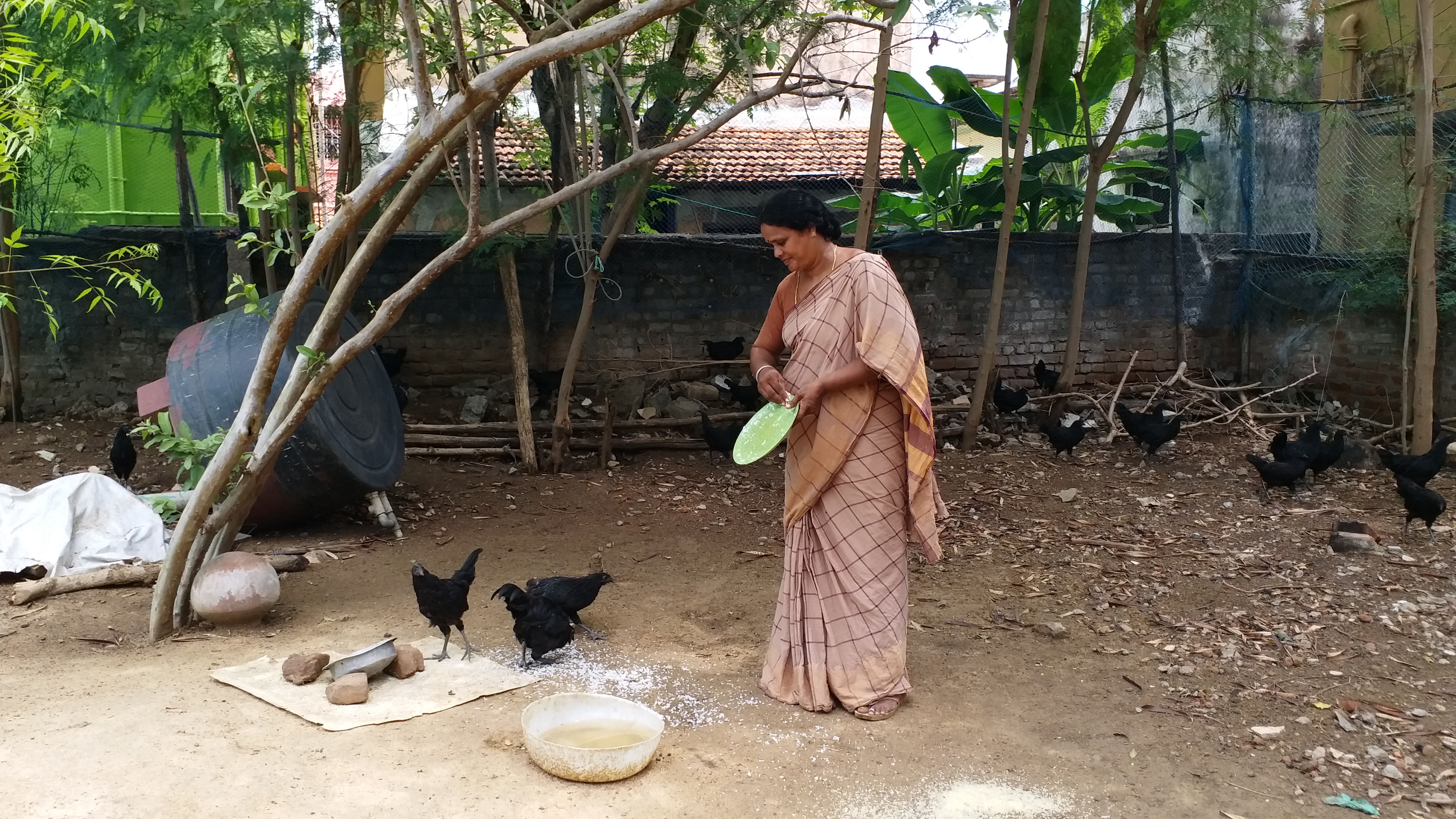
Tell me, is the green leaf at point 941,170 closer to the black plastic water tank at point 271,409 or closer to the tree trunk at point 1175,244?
the tree trunk at point 1175,244

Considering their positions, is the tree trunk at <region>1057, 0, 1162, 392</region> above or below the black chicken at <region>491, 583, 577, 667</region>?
above

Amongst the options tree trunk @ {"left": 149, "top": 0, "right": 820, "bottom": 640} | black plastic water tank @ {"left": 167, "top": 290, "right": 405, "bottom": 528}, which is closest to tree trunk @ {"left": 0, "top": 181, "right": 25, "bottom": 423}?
black plastic water tank @ {"left": 167, "top": 290, "right": 405, "bottom": 528}

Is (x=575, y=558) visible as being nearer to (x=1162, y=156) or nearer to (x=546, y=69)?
(x=546, y=69)

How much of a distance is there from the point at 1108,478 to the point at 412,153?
6176 millimetres

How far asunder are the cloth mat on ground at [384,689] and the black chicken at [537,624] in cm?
14

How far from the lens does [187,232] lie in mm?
8852

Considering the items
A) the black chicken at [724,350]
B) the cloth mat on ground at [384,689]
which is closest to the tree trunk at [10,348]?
the black chicken at [724,350]

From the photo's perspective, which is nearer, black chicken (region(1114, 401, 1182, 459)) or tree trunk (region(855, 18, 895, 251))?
tree trunk (region(855, 18, 895, 251))

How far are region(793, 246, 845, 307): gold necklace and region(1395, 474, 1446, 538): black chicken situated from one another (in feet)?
14.3

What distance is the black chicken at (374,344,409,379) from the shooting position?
30.2 ft

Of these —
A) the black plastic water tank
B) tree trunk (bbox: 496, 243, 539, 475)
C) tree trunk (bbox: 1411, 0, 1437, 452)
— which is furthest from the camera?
tree trunk (bbox: 496, 243, 539, 475)

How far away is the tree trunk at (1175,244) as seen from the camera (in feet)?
35.0

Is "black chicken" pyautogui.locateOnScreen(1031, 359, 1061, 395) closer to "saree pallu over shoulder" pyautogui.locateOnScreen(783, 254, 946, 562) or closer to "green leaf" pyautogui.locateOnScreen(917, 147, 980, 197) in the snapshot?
"green leaf" pyautogui.locateOnScreen(917, 147, 980, 197)

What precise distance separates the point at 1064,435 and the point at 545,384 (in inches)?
176
